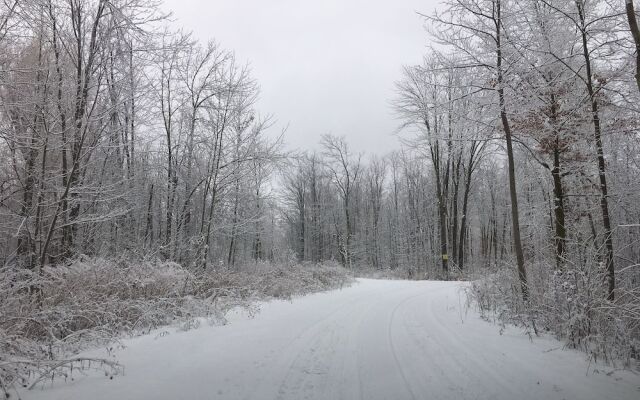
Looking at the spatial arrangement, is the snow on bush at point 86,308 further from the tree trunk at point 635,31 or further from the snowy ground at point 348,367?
the tree trunk at point 635,31

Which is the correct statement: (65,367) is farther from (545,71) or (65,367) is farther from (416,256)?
(416,256)

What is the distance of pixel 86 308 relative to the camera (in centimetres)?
610

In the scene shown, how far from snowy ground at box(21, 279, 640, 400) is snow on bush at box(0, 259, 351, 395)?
384mm

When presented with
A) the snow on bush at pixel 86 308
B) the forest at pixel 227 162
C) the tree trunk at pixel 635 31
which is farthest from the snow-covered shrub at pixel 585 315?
the snow on bush at pixel 86 308

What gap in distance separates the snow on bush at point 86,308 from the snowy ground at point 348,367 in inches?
15.1

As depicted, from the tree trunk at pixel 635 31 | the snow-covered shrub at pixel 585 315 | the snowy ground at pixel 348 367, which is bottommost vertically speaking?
the snowy ground at pixel 348 367

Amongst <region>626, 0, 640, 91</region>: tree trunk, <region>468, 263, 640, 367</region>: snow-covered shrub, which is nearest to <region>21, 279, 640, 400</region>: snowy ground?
<region>468, 263, 640, 367</region>: snow-covered shrub

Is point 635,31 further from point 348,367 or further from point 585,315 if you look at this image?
point 348,367

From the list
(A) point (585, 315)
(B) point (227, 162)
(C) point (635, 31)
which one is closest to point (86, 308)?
(A) point (585, 315)

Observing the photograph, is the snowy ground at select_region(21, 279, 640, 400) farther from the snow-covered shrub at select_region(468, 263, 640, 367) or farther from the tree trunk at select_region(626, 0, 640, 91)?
the tree trunk at select_region(626, 0, 640, 91)

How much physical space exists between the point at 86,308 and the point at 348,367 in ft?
14.0

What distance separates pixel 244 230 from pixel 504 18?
48.4ft

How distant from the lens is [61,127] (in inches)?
328

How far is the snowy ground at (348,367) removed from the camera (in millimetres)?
3689
